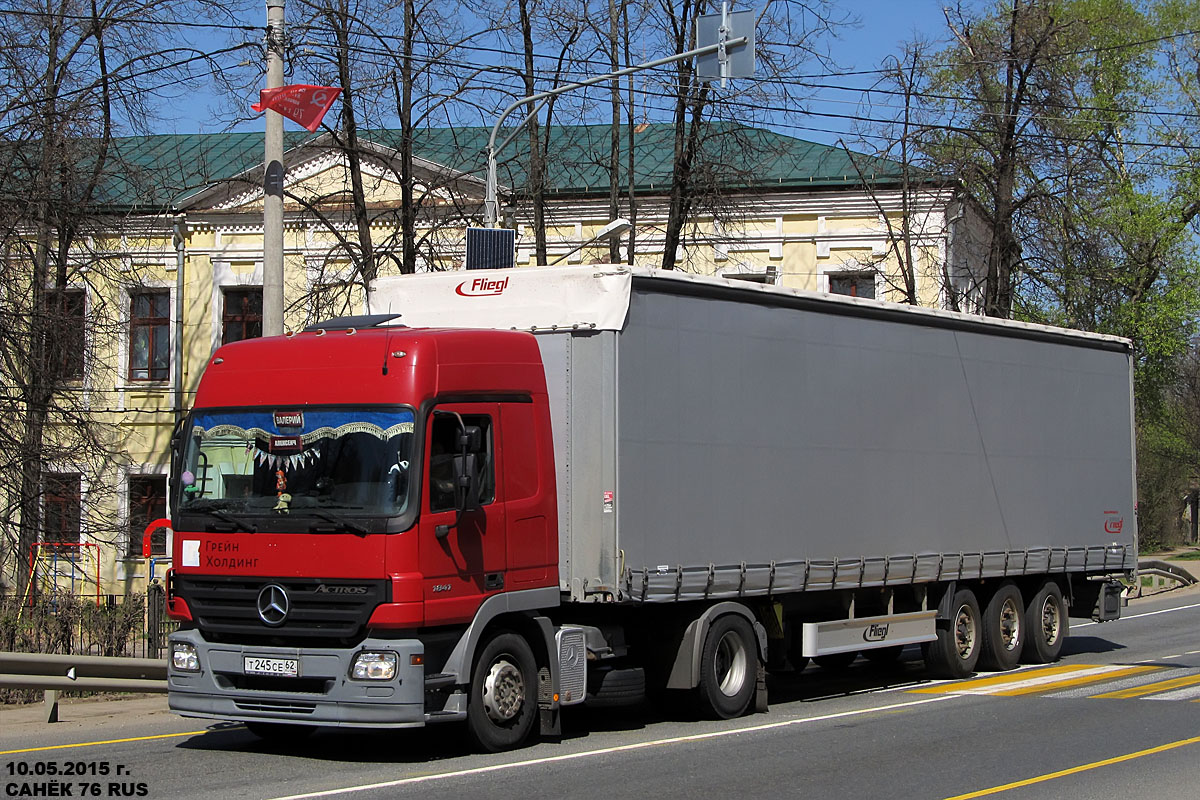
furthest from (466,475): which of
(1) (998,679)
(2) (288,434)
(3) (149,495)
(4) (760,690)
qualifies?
(3) (149,495)

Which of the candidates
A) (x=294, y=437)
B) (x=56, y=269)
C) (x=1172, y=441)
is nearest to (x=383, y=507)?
(x=294, y=437)

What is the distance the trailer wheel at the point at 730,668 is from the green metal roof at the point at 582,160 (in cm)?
1384

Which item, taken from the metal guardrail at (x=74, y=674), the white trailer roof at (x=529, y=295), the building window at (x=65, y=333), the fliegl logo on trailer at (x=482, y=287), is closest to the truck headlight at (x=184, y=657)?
the metal guardrail at (x=74, y=674)

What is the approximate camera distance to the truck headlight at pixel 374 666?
32.0 ft

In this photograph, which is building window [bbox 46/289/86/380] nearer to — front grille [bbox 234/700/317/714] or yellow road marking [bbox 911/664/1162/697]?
front grille [bbox 234/700/317/714]

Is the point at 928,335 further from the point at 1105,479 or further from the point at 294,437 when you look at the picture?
the point at 294,437

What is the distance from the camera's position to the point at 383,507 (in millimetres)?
9898

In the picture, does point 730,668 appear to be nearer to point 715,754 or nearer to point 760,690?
point 760,690

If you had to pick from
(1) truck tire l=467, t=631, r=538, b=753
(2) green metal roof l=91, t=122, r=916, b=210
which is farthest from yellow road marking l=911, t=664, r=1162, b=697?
(2) green metal roof l=91, t=122, r=916, b=210

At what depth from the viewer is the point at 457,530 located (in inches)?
402

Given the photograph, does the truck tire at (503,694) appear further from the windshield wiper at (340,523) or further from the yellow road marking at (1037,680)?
the yellow road marking at (1037,680)

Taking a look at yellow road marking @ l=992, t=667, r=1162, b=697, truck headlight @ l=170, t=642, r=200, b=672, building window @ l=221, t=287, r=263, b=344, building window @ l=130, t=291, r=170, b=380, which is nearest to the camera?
truck headlight @ l=170, t=642, r=200, b=672

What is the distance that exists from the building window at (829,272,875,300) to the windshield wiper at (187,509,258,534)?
2408cm

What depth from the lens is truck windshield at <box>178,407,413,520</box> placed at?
998 centimetres
